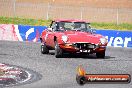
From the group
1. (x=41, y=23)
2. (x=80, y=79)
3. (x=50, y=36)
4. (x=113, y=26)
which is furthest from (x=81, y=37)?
(x=113, y=26)

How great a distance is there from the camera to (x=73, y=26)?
16859 mm

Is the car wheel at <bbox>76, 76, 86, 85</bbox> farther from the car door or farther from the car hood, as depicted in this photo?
the car door

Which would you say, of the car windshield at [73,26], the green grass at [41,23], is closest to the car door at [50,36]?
the car windshield at [73,26]

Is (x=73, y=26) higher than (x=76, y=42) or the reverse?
higher

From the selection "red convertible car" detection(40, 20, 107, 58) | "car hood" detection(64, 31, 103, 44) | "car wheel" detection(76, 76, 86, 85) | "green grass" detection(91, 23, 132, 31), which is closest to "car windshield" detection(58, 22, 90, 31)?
"red convertible car" detection(40, 20, 107, 58)

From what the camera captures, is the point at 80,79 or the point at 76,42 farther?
the point at 76,42

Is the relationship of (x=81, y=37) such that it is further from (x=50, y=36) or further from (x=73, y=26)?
(x=50, y=36)

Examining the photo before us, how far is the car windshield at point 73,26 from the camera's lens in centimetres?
1667

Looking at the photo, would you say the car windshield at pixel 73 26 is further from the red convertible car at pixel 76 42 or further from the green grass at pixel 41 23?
the green grass at pixel 41 23

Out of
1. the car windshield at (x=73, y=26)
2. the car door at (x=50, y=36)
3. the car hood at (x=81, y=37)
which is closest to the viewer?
the car hood at (x=81, y=37)

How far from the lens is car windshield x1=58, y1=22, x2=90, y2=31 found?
16670mm

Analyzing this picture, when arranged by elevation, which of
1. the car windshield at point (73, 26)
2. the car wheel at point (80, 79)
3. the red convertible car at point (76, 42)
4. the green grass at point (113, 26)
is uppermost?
the car wheel at point (80, 79)

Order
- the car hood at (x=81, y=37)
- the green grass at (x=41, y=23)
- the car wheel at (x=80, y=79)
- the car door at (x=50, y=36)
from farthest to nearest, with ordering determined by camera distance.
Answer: the green grass at (x=41, y=23) < the car door at (x=50, y=36) < the car hood at (x=81, y=37) < the car wheel at (x=80, y=79)

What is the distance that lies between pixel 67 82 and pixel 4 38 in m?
17.8
